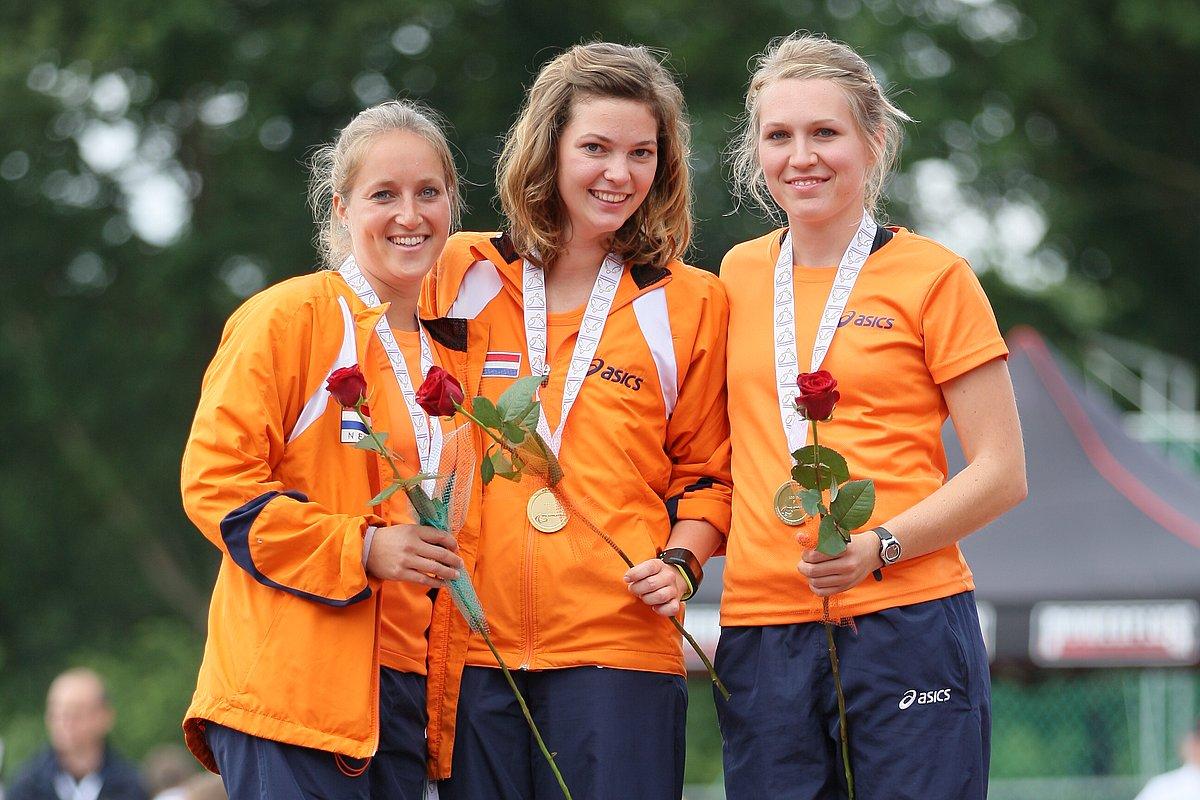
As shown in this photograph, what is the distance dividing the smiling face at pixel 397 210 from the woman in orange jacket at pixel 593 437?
0.16m

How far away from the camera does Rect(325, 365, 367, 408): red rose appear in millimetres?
3234

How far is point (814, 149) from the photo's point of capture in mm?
3715

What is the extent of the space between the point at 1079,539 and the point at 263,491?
18.3 feet

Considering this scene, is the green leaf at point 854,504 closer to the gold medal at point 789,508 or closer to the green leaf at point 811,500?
the green leaf at point 811,500

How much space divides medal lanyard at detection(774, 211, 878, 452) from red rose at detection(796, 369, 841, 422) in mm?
291

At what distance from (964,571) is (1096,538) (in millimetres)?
4680

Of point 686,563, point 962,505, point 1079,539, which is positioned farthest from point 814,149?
point 1079,539

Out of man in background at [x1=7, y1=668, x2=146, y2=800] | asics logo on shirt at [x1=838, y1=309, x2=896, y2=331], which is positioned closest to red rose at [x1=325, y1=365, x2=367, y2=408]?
asics logo on shirt at [x1=838, y1=309, x2=896, y2=331]

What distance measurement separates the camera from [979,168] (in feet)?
48.1

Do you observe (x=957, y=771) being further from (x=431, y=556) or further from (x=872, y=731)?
(x=431, y=556)

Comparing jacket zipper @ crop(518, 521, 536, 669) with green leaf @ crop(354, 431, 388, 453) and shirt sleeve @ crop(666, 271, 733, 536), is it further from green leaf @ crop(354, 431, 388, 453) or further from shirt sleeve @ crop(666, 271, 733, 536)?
green leaf @ crop(354, 431, 388, 453)

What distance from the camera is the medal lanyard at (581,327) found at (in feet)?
12.2

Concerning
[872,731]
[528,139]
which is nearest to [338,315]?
[528,139]

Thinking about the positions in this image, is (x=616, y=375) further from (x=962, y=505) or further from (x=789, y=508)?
(x=962, y=505)
